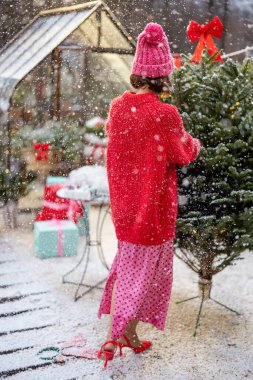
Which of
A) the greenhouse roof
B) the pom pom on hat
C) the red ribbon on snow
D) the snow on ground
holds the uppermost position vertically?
the greenhouse roof

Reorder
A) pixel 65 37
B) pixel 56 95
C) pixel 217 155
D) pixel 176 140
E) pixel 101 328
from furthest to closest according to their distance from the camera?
pixel 56 95 < pixel 65 37 < pixel 101 328 < pixel 217 155 < pixel 176 140

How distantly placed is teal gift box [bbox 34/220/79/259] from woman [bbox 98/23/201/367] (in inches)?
78.0

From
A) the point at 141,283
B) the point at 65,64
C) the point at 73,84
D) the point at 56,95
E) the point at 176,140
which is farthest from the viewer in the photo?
the point at 73,84

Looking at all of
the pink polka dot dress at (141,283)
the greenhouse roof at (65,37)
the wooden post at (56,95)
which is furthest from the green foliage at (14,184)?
the pink polka dot dress at (141,283)

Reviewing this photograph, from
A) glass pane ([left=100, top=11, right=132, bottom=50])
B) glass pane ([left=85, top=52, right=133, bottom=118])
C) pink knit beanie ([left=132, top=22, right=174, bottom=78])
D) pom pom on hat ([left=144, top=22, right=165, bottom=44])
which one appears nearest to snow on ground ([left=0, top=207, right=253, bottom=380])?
pink knit beanie ([left=132, top=22, right=174, bottom=78])

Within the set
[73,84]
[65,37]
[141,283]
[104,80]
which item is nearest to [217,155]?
[141,283]

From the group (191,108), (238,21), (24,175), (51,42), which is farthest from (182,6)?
(191,108)

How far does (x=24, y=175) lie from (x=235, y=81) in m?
3.27

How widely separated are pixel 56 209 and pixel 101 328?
2161 millimetres

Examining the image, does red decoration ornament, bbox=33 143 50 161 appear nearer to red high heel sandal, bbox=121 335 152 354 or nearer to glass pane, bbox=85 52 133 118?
glass pane, bbox=85 52 133 118

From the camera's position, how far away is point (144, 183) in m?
3.09

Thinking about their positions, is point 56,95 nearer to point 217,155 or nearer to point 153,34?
point 217,155

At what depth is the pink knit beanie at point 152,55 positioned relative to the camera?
3.00 metres

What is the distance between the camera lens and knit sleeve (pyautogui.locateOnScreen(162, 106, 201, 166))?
299 centimetres
